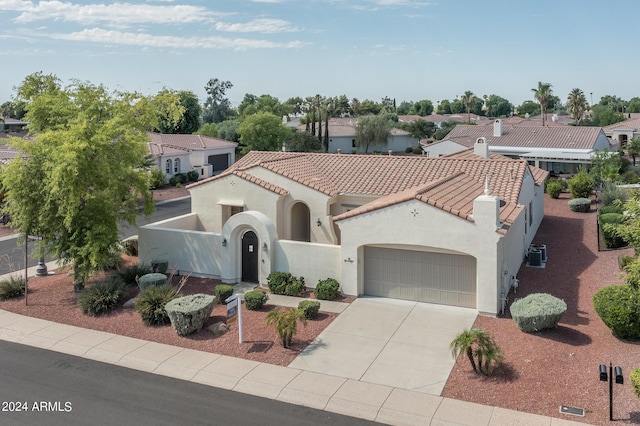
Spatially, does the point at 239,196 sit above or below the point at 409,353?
above

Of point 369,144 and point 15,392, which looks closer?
point 15,392

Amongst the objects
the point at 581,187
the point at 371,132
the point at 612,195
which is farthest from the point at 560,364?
the point at 371,132

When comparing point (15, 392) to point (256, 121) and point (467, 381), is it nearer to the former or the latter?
point (467, 381)

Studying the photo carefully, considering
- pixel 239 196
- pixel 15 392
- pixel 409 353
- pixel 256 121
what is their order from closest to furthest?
1. pixel 15 392
2. pixel 409 353
3. pixel 239 196
4. pixel 256 121

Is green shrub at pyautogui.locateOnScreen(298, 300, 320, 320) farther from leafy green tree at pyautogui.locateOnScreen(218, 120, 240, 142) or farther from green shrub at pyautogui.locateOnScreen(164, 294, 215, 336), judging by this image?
leafy green tree at pyautogui.locateOnScreen(218, 120, 240, 142)

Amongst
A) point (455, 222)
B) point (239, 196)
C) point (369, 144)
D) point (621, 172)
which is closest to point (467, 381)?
point (455, 222)

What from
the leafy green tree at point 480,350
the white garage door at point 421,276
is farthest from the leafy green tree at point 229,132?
the leafy green tree at point 480,350

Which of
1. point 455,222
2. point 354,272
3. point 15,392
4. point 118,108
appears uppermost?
point 118,108
